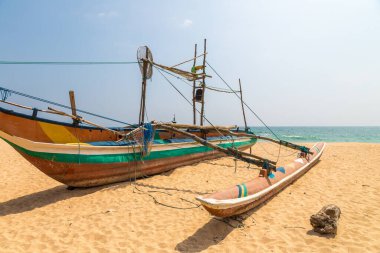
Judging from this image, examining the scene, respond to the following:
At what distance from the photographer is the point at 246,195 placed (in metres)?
5.68

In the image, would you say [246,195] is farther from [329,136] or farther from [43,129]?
[329,136]

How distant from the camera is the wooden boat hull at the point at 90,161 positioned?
691 cm

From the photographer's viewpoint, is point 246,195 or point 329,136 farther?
point 329,136

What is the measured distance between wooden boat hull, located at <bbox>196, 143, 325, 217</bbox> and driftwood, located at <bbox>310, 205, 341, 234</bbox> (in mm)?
1412

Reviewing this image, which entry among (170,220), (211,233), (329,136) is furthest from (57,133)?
(329,136)

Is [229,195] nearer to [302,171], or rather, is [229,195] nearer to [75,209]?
[75,209]

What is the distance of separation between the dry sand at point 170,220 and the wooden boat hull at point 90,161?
0.49 m

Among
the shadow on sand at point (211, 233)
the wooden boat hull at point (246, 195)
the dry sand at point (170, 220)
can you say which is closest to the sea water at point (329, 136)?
the wooden boat hull at point (246, 195)

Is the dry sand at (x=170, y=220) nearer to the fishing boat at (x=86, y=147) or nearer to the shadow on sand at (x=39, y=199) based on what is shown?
the shadow on sand at (x=39, y=199)

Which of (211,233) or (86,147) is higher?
(86,147)

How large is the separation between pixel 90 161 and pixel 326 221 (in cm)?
688

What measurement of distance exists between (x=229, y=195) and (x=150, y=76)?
813 centimetres

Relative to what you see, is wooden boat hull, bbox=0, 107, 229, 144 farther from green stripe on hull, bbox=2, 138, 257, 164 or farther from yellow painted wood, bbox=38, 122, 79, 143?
green stripe on hull, bbox=2, 138, 257, 164

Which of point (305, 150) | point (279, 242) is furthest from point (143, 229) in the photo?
point (305, 150)
